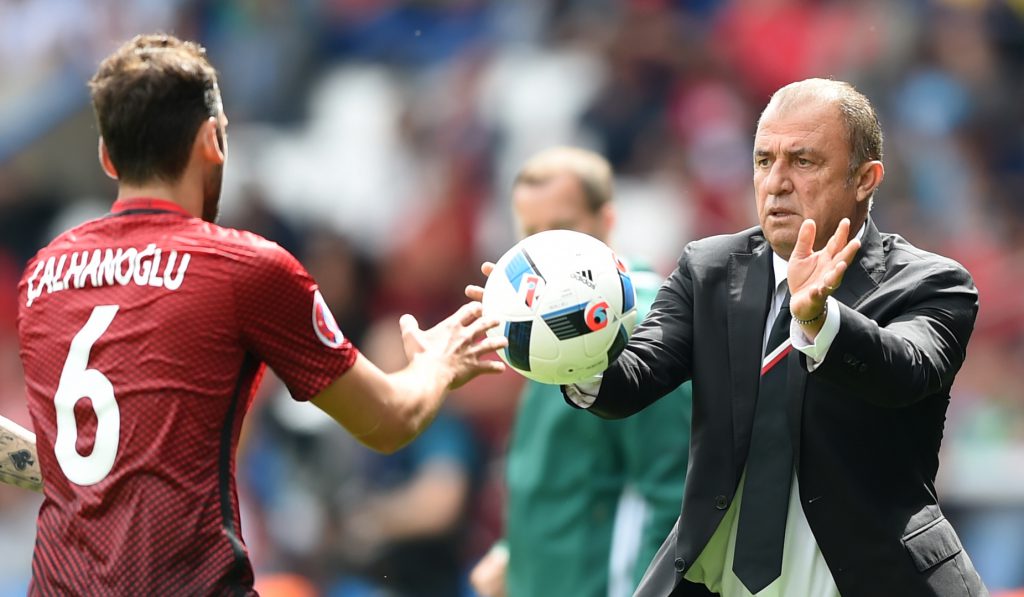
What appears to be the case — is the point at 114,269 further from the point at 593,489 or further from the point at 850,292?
the point at 593,489

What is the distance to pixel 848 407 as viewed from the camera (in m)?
3.91

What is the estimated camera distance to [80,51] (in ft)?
38.9

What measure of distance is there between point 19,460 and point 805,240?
2.29 metres

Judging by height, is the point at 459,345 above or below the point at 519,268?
below

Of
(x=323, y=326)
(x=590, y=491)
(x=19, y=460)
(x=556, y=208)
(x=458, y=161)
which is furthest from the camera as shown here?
(x=458, y=161)

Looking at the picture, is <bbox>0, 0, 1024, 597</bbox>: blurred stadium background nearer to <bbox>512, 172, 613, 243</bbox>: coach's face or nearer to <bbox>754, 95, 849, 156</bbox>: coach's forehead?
<bbox>512, 172, 613, 243</bbox>: coach's face

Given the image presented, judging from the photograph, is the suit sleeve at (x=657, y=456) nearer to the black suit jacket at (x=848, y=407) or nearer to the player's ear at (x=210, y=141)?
the black suit jacket at (x=848, y=407)

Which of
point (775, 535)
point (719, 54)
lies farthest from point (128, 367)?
point (719, 54)

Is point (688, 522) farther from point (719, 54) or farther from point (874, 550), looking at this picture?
point (719, 54)

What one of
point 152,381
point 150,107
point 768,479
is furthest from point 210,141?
point 768,479

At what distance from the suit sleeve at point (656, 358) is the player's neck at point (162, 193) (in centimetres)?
120

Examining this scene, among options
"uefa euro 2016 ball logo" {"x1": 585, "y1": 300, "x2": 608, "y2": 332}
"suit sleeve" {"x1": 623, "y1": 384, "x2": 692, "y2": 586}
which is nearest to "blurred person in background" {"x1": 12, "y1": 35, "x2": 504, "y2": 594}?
"uefa euro 2016 ball logo" {"x1": 585, "y1": 300, "x2": 608, "y2": 332}

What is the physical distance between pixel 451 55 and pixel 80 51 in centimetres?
300

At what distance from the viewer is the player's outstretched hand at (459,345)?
4176mm
